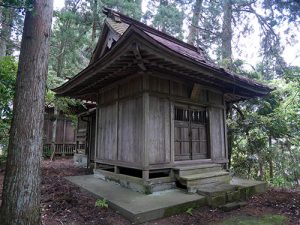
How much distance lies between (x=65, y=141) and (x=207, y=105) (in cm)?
1282

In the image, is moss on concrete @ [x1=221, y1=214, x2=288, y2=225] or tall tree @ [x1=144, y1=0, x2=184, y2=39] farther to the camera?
tall tree @ [x1=144, y1=0, x2=184, y2=39]

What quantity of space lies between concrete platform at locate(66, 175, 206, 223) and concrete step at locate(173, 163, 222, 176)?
50 cm

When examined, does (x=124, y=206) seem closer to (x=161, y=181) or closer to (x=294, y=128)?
(x=161, y=181)

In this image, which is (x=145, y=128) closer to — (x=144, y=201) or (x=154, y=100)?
(x=154, y=100)

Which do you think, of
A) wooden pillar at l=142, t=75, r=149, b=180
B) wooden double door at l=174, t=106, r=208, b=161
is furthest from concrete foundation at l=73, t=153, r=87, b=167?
wooden pillar at l=142, t=75, r=149, b=180

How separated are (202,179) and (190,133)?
4.85ft

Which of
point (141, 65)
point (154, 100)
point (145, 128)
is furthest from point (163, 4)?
point (145, 128)

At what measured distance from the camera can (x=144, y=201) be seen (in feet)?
16.6

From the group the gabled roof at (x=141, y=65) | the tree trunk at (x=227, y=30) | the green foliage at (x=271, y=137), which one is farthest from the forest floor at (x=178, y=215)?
the tree trunk at (x=227, y=30)

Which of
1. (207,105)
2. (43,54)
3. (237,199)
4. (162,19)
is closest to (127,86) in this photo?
(207,105)

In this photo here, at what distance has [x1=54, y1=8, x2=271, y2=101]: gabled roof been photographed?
15.3 ft

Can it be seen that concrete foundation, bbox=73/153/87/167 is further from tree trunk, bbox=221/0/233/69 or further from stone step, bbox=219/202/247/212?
tree trunk, bbox=221/0/233/69

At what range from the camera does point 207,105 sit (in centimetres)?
750

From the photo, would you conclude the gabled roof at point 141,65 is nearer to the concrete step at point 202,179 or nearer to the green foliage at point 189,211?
the concrete step at point 202,179
